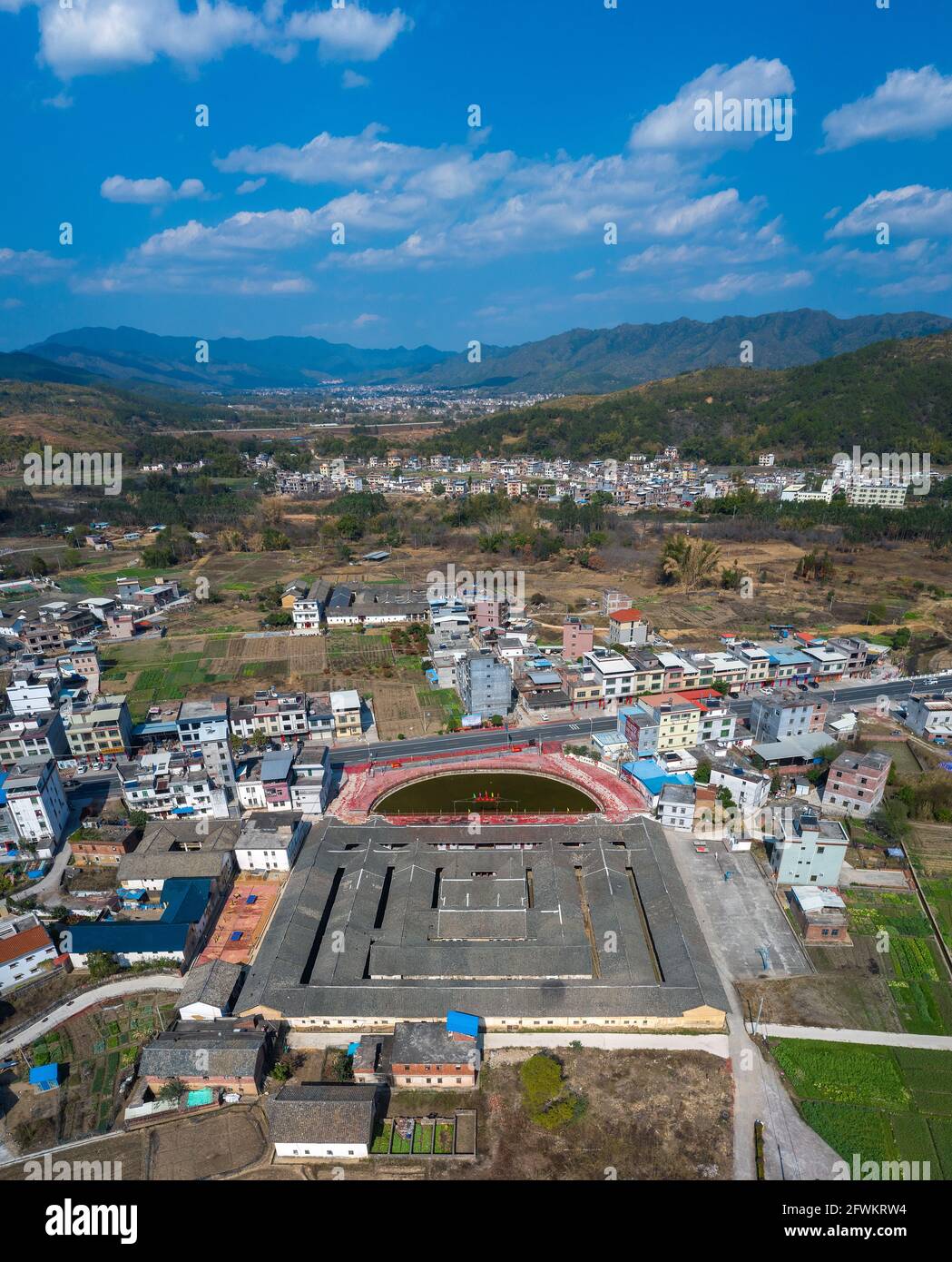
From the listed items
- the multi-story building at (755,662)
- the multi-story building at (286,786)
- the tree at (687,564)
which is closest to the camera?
the multi-story building at (286,786)

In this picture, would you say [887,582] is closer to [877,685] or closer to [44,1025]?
[877,685]

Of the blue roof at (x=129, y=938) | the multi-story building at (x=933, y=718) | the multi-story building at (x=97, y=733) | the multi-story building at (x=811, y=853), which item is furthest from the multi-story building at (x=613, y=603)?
the blue roof at (x=129, y=938)

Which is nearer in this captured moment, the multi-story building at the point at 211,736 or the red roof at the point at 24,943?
the red roof at the point at 24,943

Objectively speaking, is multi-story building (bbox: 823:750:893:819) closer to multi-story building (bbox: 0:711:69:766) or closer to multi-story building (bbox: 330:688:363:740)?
multi-story building (bbox: 330:688:363:740)

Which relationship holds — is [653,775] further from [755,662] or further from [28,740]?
[28,740]

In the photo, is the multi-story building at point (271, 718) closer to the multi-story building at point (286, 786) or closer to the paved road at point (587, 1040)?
the multi-story building at point (286, 786)

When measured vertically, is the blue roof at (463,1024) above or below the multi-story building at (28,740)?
below

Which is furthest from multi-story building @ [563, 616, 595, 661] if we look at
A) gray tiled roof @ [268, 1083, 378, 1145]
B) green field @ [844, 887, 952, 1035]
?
gray tiled roof @ [268, 1083, 378, 1145]
